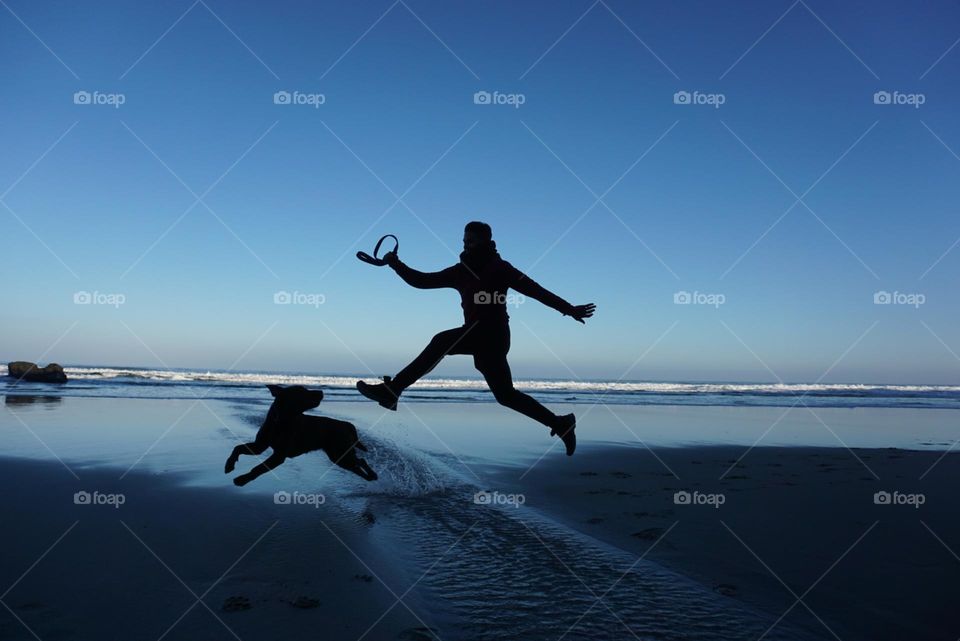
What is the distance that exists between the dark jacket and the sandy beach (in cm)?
396

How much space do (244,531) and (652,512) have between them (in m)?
6.63

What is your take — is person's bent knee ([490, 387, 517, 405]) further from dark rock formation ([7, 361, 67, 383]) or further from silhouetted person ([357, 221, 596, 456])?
dark rock formation ([7, 361, 67, 383])

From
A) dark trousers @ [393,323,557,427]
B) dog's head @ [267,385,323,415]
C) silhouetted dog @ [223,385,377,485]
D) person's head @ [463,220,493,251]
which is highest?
person's head @ [463,220,493,251]

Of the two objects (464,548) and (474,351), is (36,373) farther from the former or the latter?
(474,351)

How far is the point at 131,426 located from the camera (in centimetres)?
1912

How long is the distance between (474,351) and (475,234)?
1.92 ft

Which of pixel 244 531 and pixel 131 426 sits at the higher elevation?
pixel 131 426

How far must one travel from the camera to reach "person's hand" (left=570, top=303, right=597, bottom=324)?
10.6ft

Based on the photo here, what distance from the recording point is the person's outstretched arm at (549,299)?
317cm

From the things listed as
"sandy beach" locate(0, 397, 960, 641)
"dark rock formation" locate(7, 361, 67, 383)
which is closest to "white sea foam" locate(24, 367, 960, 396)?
"dark rock formation" locate(7, 361, 67, 383)

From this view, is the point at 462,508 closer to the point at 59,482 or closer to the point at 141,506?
the point at 141,506

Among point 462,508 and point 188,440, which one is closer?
point 462,508

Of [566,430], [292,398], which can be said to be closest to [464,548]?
[566,430]

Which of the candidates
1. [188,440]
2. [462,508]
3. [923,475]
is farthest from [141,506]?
[923,475]
